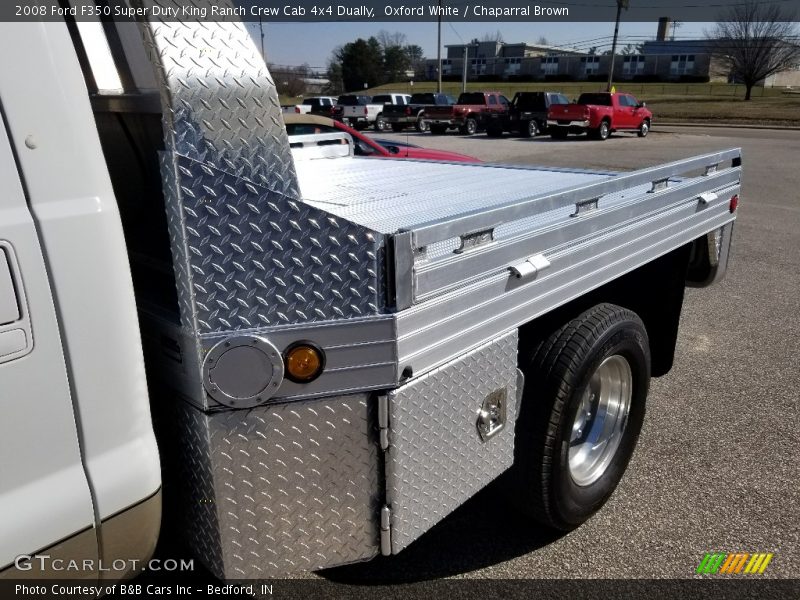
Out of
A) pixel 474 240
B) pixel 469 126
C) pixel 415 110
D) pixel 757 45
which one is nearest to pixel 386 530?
pixel 474 240

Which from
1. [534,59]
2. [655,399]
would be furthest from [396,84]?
[655,399]

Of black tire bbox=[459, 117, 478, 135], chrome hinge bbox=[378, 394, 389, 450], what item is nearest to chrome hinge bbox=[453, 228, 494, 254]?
chrome hinge bbox=[378, 394, 389, 450]

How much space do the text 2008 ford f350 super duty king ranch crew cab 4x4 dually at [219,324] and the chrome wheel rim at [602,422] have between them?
815 millimetres

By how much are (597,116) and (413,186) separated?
23.3m

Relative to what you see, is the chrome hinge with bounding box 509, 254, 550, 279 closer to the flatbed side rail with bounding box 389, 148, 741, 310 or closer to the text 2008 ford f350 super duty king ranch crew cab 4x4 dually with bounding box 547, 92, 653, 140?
the flatbed side rail with bounding box 389, 148, 741, 310

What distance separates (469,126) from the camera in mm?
27969

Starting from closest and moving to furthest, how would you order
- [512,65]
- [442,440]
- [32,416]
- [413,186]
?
1. [32,416]
2. [442,440]
3. [413,186]
4. [512,65]

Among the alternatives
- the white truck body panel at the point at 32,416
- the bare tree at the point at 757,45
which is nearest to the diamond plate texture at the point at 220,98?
the white truck body panel at the point at 32,416

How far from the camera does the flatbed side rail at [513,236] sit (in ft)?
5.71

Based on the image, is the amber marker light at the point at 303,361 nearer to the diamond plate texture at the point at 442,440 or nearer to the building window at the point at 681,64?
the diamond plate texture at the point at 442,440

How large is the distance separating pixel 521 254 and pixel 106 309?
1.27m

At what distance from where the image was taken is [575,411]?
2.60m

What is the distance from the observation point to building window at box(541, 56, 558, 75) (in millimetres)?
77312

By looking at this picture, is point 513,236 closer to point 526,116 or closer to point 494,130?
point 526,116
